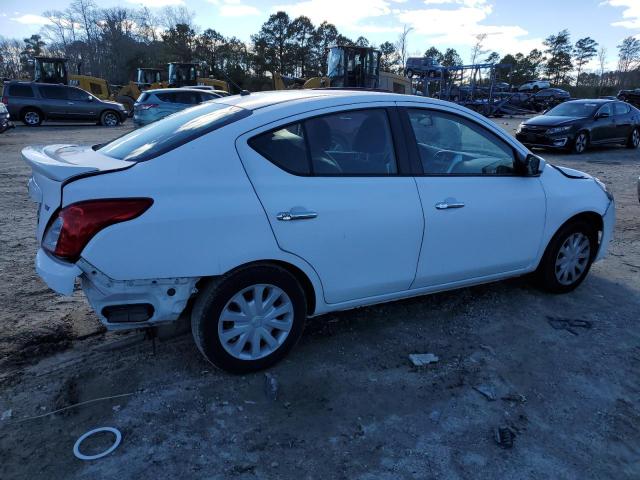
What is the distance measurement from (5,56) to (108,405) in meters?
97.0

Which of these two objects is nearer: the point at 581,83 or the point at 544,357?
the point at 544,357

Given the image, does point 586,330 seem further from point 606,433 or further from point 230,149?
point 230,149

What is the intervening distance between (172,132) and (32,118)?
2167cm

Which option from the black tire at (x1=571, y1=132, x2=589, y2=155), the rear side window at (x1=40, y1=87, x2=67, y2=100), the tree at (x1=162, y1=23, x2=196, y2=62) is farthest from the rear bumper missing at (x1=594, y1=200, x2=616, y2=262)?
the tree at (x1=162, y1=23, x2=196, y2=62)

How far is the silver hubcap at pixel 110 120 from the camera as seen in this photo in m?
22.1

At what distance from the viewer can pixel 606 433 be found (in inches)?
104

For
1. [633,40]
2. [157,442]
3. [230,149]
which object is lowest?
[157,442]

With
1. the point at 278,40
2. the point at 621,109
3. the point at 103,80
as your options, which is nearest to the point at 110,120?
the point at 103,80

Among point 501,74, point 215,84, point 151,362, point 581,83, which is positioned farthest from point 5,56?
point 151,362

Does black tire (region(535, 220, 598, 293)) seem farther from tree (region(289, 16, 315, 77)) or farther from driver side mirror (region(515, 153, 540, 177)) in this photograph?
tree (region(289, 16, 315, 77))

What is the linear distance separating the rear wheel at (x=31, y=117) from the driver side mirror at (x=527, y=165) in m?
22.3

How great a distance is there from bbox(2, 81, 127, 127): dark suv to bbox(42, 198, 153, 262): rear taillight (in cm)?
2158

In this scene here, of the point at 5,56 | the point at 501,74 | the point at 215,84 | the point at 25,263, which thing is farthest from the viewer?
the point at 5,56

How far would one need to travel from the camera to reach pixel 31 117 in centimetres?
2078
